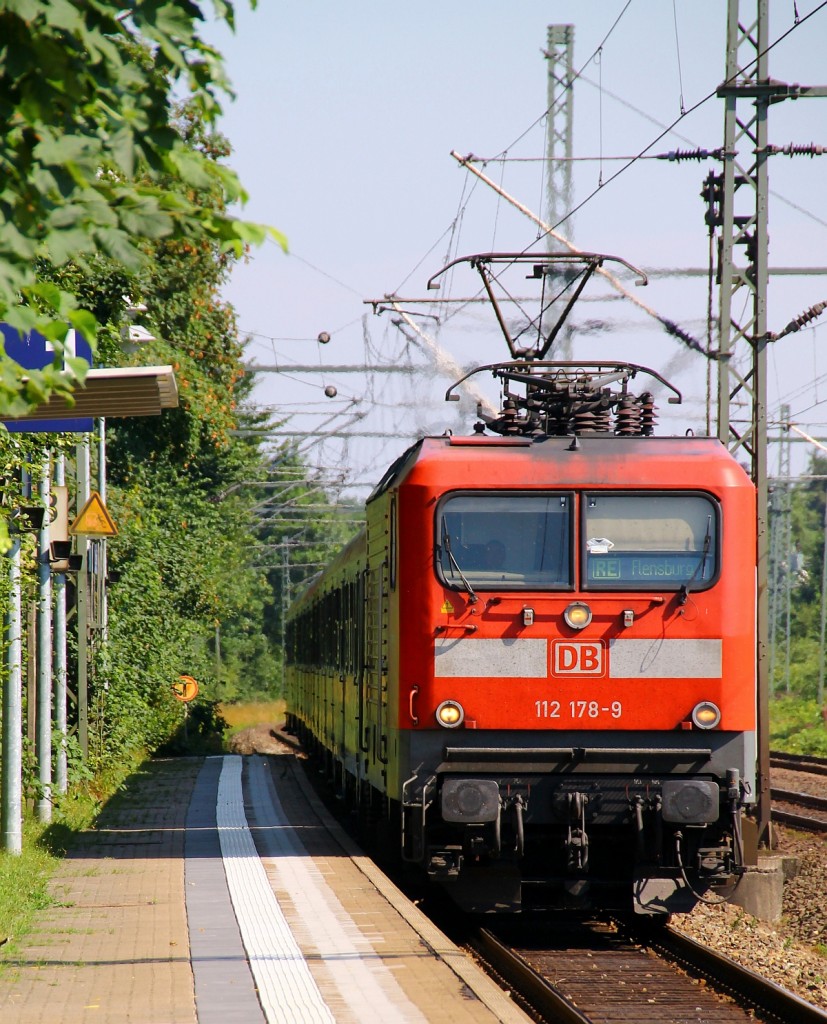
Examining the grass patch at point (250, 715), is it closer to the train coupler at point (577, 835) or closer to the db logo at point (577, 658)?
the db logo at point (577, 658)

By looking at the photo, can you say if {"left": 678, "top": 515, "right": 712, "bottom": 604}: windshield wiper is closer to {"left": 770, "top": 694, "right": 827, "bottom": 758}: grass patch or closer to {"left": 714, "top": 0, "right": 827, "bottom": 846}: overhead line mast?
{"left": 714, "top": 0, "right": 827, "bottom": 846}: overhead line mast

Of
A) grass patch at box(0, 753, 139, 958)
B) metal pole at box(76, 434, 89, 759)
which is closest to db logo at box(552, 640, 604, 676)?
grass patch at box(0, 753, 139, 958)

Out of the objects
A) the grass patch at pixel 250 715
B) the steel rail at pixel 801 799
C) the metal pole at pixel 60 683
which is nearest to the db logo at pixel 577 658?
the metal pole at pixel 60 683

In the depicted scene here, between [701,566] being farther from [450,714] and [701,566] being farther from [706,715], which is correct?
[450,714]

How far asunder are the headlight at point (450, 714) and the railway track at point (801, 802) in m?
9.83

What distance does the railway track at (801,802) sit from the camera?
19.1m

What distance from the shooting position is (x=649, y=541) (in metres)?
10.4

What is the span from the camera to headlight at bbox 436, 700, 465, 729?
1002 cm

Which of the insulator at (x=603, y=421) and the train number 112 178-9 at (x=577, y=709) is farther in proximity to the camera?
the insulator at (x=603, y=421)

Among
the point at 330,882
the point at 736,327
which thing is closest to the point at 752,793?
the point at 330,882

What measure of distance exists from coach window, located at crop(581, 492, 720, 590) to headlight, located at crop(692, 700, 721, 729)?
0.78m

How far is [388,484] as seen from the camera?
11.5m

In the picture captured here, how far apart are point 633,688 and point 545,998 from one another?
2399 millimetres

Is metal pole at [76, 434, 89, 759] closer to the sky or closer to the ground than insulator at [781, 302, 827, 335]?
→ closer to the ground
